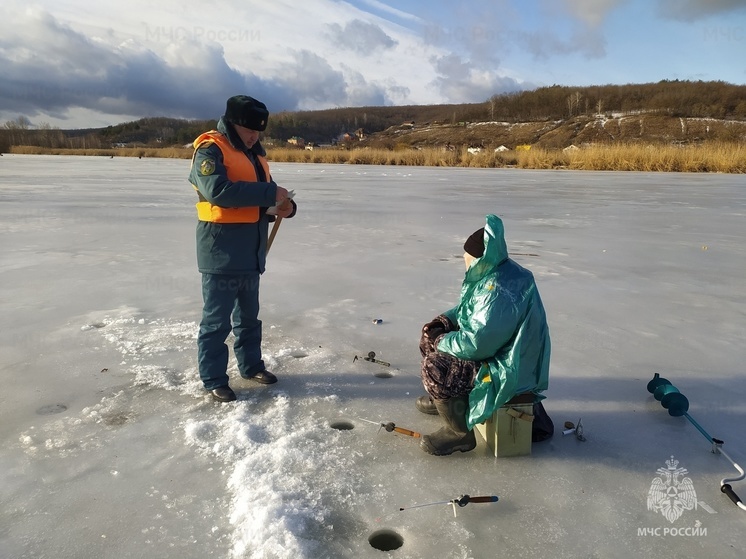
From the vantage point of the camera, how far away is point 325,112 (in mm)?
103625

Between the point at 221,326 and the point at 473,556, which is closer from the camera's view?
the point at 473,556

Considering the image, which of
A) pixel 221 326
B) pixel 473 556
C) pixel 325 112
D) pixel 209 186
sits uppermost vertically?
pixel 325 112

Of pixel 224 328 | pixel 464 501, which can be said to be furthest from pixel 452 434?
pixel 224 328

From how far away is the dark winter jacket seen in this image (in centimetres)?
262

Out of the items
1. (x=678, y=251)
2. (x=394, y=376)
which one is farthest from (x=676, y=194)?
(x=394, y=376)

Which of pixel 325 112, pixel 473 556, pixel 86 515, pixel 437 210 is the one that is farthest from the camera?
pixel 325 112

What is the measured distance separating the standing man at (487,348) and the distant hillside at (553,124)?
4670cm

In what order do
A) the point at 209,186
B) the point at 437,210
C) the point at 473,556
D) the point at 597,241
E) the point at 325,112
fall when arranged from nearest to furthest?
1. the point at 473,556
2. the point at 209,186
3. the point at 597,241
4. the point at 437,210
5. the point at 325,112

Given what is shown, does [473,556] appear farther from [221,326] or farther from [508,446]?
[221,326]

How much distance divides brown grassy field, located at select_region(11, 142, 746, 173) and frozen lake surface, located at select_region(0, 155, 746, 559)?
16834 mm

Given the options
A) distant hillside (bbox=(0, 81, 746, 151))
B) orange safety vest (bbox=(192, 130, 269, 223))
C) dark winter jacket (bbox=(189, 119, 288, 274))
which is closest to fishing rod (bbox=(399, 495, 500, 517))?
dark winter jacket (bbox=(189, 119, 288, 274))

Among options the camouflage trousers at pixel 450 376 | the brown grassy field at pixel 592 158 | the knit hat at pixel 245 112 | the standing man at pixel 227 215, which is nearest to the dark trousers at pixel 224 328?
the standing man at pixel 227 215

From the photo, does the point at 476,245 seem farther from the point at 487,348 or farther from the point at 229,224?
the point at 229,224

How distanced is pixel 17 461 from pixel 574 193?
12821 mm
